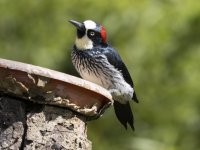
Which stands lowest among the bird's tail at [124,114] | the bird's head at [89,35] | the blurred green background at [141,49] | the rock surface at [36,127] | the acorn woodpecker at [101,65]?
the rock surface at [36,127]

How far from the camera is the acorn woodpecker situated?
4.93 m

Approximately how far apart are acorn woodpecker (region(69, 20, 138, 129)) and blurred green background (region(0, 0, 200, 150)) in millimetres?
1237

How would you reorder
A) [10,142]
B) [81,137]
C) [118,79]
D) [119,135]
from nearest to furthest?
[10,142], [81,137], [118,79], [119,135]

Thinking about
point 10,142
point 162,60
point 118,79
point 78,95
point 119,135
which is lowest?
point 10,142

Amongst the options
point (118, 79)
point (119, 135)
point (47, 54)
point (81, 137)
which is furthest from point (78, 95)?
point (119, 135)

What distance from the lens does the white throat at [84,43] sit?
196 inches

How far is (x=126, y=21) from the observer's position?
21.9 feet

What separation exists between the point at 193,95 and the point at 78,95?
4547 millimetres

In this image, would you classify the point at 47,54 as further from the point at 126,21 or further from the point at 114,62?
the point at 114,62

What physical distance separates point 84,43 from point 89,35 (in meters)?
0.06

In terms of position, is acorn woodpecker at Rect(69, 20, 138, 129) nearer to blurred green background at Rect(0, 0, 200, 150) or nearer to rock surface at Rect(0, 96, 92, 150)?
blurred green background at Rect(0, 0, 200, 150)

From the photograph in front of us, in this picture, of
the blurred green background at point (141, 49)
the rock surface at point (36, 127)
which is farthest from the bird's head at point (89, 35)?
the rock surface at point (36, 127)

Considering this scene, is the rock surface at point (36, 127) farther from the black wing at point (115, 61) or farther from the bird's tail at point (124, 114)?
the black wing at point (115, 61)

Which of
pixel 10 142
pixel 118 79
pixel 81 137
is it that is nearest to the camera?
pixel 10 142
